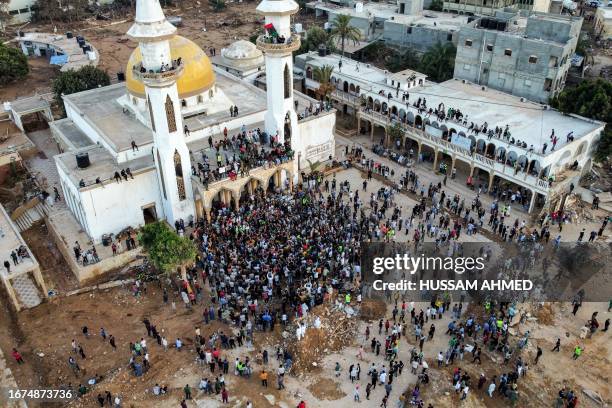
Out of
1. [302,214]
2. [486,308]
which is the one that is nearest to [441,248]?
[486,308]

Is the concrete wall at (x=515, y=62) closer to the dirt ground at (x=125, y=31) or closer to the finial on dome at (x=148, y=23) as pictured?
the finial on dome at (x=148, y=23)

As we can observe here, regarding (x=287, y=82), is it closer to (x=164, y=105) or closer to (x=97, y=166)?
(x=164, y=105)

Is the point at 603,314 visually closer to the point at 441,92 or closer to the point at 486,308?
the point at 486,308

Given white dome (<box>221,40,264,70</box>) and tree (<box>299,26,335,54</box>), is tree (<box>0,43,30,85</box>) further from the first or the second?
tree (<box>299,26,335,54</box>)

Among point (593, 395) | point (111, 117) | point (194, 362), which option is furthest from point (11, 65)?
point (593, 395)

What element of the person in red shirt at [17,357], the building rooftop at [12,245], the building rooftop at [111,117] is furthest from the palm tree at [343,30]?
the person in red shirt at [17,357]

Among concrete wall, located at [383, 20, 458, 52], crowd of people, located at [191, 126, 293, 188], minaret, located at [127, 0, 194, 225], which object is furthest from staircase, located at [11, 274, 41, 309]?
concrete wall, located at [383, 20, 458, 52]
